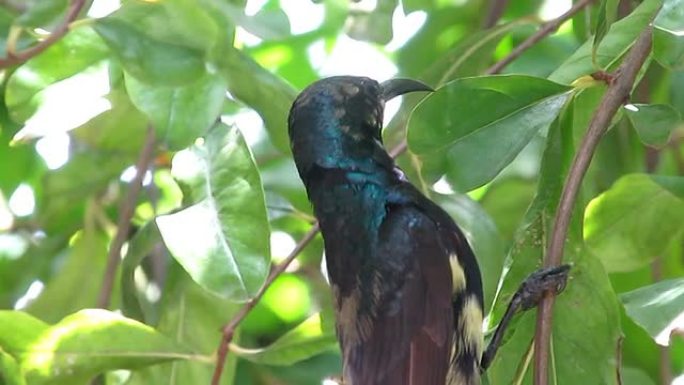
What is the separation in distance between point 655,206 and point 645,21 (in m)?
0.41

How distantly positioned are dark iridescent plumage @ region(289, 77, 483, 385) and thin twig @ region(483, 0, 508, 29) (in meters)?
0.56

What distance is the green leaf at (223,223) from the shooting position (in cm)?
210

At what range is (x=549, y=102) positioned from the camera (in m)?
2.17

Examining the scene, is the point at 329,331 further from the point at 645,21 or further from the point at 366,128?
the point at 645,21

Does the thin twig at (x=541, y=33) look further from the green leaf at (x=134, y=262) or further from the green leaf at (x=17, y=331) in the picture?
the green leaf at (x=17, y=331)

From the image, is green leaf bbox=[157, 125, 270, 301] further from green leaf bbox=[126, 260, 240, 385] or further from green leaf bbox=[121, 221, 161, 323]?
green leaf bbox=[126, 260, 240, 385]

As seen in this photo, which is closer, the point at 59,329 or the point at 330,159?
the point at 59,329

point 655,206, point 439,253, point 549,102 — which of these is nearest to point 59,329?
point 439,253

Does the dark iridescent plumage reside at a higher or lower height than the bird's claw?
lower

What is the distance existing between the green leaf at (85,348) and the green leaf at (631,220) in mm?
750

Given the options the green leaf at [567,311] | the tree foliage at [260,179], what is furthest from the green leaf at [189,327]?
the green leaf at [567,311]

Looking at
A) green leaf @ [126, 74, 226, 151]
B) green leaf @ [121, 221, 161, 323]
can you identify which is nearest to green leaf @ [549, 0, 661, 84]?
green leaf @ [126, 74, 226, 151]

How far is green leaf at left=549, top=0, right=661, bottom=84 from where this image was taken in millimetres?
2227

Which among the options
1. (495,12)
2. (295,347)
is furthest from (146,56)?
(495,12)
